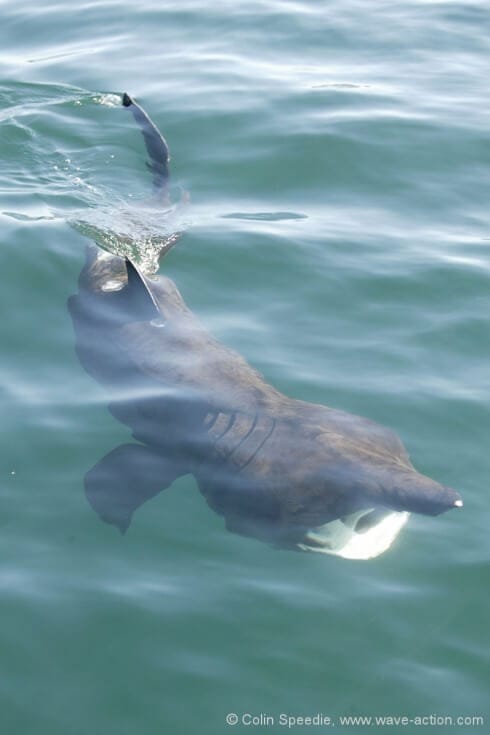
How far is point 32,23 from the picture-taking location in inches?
555

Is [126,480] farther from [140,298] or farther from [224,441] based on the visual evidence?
[140,298]

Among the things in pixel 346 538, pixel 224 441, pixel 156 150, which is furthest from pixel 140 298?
pixel 156 150

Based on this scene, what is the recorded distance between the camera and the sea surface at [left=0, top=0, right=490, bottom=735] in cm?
480

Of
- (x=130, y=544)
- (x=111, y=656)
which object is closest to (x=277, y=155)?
(x=130, y=544)

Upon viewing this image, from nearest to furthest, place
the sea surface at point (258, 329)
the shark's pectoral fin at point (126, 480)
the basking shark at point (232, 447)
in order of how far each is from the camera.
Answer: the sea surface at point (258, 329) < the basking shark at point (232, 447) < the shark's pectoral fin at point (126, 480)

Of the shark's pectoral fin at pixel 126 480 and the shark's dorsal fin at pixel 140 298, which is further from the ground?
the shark's dorsal fin at pixel 140 298

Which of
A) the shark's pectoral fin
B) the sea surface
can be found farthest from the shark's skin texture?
the sea surface

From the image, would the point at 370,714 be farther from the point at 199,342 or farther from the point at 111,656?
the point at 199,342

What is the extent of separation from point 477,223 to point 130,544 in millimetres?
4849

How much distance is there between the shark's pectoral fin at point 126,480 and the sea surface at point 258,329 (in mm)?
96

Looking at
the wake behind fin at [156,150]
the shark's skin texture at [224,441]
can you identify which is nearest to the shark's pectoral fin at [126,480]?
the shark's skin texture at [224,441]

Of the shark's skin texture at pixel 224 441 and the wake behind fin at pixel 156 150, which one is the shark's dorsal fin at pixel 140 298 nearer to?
the shark's skin texture at pixel 224 441

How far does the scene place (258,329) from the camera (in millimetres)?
7496

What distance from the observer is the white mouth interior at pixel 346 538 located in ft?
17.7
